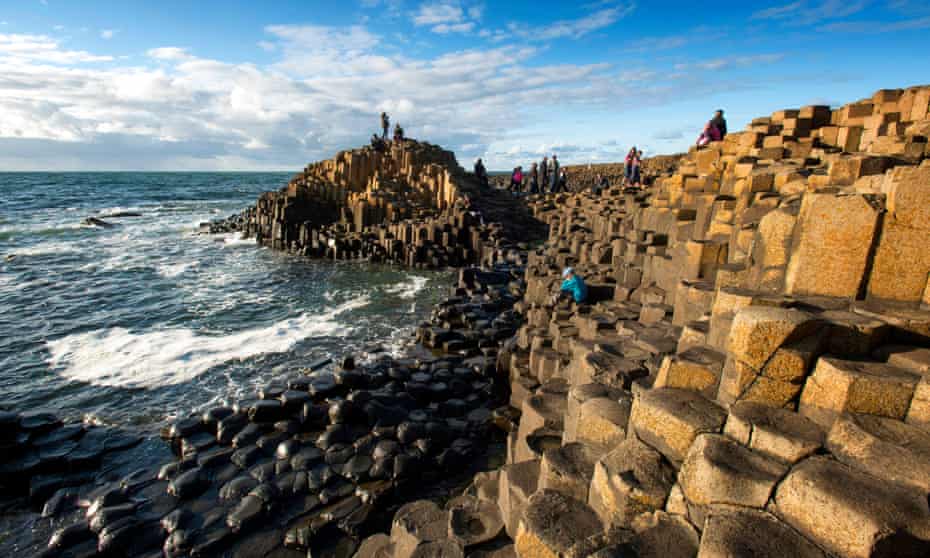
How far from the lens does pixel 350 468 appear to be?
588 cm

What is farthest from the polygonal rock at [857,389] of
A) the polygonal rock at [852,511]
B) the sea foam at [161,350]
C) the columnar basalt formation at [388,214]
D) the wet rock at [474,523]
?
the columnar basalt formation at [388,214]

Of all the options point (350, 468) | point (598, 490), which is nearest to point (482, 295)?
point (350, 468)

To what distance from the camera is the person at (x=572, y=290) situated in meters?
8.92

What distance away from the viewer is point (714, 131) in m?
12.6

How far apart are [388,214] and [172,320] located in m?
13.8

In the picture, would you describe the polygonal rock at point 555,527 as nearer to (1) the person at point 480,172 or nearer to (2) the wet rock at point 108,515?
(2) the wet rock at point 108,515

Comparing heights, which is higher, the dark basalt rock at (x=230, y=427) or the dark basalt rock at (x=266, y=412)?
the dark basalt rock at (x=266, y=412)

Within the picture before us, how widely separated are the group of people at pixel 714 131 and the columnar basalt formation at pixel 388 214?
8.50 m

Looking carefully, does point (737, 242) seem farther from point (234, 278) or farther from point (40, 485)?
point (234, 278)

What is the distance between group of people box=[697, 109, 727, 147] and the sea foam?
1090 cm

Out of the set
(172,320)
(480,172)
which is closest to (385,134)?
(480,172)

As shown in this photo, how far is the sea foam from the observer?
914 centimetres

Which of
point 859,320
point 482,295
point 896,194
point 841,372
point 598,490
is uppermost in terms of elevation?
point 896,194

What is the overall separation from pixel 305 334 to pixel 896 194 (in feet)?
36.0
